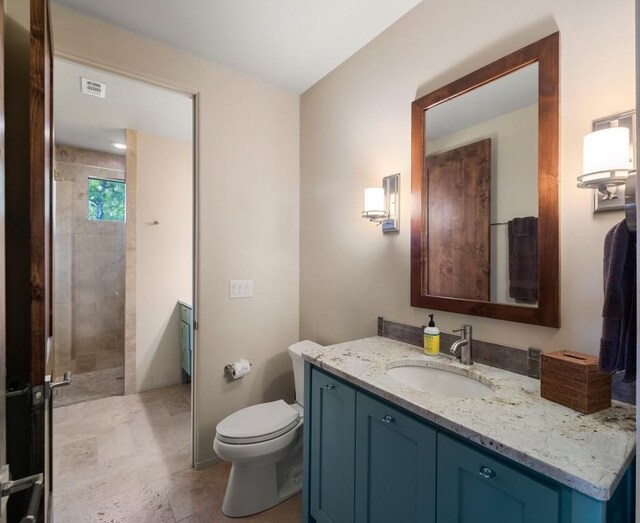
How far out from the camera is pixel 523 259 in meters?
1.27

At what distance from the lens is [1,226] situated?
1.98 feet

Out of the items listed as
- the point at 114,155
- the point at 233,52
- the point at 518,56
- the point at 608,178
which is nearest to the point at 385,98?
the point at 518,56

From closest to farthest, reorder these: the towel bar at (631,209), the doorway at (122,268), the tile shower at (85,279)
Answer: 1. the towel bar at (631,209)
2. the doorway at (122,268)
3. the tile shower at (85,279)

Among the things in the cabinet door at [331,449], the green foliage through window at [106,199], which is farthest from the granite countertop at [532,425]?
the green foliage through window at [106,199]

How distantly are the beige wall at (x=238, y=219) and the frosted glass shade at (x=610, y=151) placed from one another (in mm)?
1828

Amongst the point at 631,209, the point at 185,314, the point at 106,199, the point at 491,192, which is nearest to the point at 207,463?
the point at 185,314

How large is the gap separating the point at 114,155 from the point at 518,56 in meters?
4.05

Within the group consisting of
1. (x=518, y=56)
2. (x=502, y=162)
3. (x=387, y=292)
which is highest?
(x=518, y=56)

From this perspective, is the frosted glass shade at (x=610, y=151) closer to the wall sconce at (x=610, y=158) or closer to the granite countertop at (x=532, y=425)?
the wall sconce at (x=610, y=158)

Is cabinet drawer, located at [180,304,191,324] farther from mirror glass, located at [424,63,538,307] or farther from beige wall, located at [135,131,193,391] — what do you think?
mirror glass, located at [424,63,538,307]

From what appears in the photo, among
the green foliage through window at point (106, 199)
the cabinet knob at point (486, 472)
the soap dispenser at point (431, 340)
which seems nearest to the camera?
the cabinet knob at point (486, 472)

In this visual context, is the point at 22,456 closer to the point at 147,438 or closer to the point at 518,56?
the point at 147,438

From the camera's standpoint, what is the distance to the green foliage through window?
364 centimetres

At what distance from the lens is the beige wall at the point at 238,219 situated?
6.72 feet
